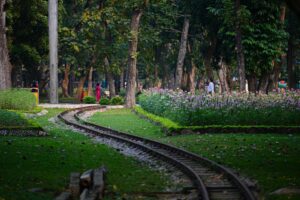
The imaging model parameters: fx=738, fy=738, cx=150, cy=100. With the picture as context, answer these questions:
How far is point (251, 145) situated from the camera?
21609mm

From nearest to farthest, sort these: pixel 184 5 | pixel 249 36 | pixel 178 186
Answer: pixel 178 186, pixel 249 36, pixel 184 5

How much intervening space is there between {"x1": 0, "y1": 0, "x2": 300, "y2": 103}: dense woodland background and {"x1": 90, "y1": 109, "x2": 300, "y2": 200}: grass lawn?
66.7 feet

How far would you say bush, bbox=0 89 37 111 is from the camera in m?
42.3

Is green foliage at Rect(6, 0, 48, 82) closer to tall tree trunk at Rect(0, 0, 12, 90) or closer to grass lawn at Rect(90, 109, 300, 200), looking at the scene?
tall tree trunk at Rect(0, 0, 12, 90)

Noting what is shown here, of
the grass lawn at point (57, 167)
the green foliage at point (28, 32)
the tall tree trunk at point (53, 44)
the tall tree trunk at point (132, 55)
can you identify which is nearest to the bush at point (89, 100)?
the green foliage at point (28, 32)

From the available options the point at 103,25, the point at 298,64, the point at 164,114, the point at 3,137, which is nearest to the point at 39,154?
the point at 3,137

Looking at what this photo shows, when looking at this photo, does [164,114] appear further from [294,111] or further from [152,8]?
[152,8]

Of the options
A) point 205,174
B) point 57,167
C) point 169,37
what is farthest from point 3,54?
point 205,174

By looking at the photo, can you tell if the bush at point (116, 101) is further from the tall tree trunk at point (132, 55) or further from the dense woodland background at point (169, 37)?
the tall tree trunk at point (132, 55)

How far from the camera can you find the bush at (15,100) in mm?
42344

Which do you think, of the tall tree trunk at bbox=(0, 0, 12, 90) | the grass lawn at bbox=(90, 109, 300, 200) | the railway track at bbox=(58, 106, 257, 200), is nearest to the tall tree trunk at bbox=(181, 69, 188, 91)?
the tall tree trunk at bbox=(0, 0, 12, 90)

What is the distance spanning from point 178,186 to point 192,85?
56.4m

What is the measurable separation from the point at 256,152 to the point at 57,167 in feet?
19.3

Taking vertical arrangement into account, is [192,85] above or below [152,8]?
below
